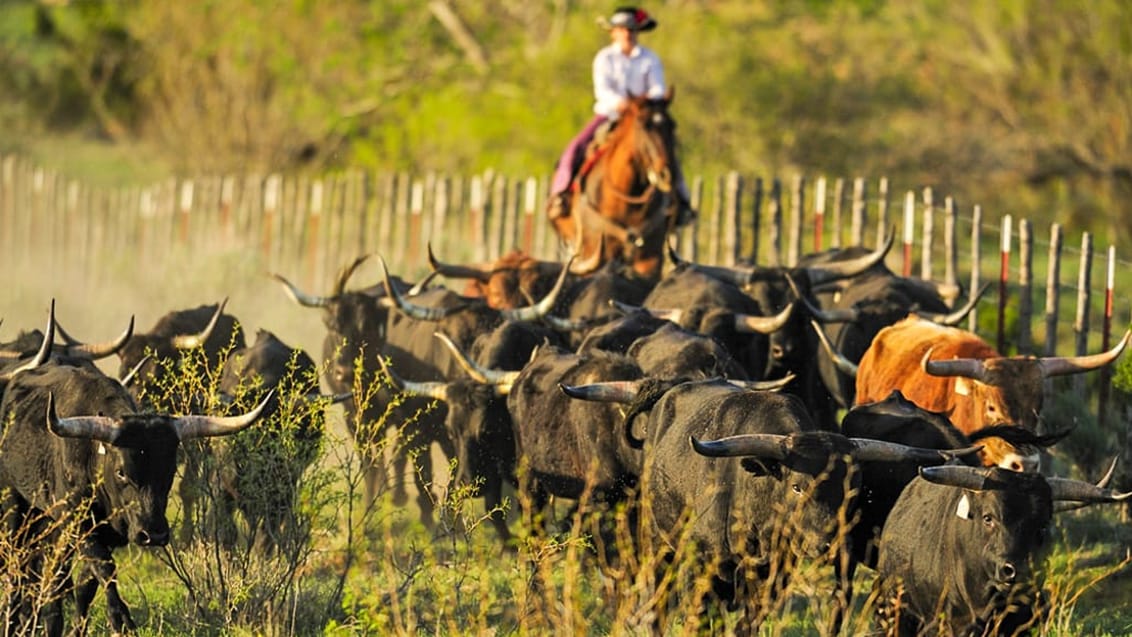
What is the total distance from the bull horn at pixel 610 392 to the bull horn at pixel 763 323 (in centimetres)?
289

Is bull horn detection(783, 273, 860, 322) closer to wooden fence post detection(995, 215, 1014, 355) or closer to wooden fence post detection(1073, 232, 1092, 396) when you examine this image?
wooden fence post detection(1073, 232, 1092, 396)

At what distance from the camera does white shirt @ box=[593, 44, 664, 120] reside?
725 inches

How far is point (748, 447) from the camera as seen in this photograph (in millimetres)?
8719

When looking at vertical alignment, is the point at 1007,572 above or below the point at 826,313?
below

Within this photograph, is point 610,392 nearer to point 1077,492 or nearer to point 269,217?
point 1077,492

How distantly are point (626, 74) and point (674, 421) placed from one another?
357 inches

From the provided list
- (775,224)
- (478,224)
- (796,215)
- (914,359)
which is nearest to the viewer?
(914,359)

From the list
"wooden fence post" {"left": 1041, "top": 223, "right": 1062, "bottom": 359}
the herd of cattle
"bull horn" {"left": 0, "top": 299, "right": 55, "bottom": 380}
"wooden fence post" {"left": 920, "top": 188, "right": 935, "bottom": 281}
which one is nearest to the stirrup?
the herd of cattle

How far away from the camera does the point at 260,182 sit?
27734mm

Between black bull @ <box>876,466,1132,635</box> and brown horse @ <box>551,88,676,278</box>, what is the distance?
26.8 ft

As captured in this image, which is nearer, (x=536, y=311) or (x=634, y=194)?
(x=536, y=311)

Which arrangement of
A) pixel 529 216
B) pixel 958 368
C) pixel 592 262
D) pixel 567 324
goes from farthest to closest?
pixel 529 216
pixel 592 262
pixel 567 324
pixel 958 368

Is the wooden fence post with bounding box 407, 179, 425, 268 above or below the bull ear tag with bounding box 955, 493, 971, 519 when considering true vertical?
above

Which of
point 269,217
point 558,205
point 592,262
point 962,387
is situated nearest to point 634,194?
point 592,262
